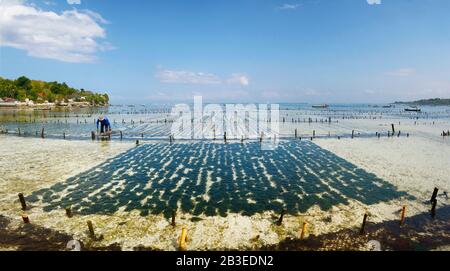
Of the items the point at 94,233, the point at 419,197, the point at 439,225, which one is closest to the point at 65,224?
the point at 94,233

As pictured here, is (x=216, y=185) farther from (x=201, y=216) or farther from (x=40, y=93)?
(x=40, y=93)

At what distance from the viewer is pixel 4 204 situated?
16891 millimetres

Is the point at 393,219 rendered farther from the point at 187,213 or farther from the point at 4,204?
the point at 4,204

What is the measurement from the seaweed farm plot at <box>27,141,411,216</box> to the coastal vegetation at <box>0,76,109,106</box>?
14102 cm

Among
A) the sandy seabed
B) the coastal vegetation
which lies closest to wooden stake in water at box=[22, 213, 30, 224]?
the sandy seabed

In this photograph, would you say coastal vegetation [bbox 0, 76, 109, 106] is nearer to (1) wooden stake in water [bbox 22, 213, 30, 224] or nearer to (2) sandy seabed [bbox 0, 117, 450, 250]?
(2) sandy seabed [bbox 0, 117, 450, 250]

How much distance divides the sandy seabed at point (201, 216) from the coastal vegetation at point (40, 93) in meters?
131

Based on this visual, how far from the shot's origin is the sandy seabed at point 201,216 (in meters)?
13.2

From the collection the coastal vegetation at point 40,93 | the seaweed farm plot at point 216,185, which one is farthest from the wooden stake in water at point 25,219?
the coastal vegetation at point 40,93

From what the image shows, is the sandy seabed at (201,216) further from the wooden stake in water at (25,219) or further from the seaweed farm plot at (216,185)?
the seaweed farm plot at (216,185)

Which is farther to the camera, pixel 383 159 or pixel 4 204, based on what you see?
pixel 383 159

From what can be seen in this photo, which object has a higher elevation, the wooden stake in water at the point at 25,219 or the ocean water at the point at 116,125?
the ocean water at the point at 116,125
